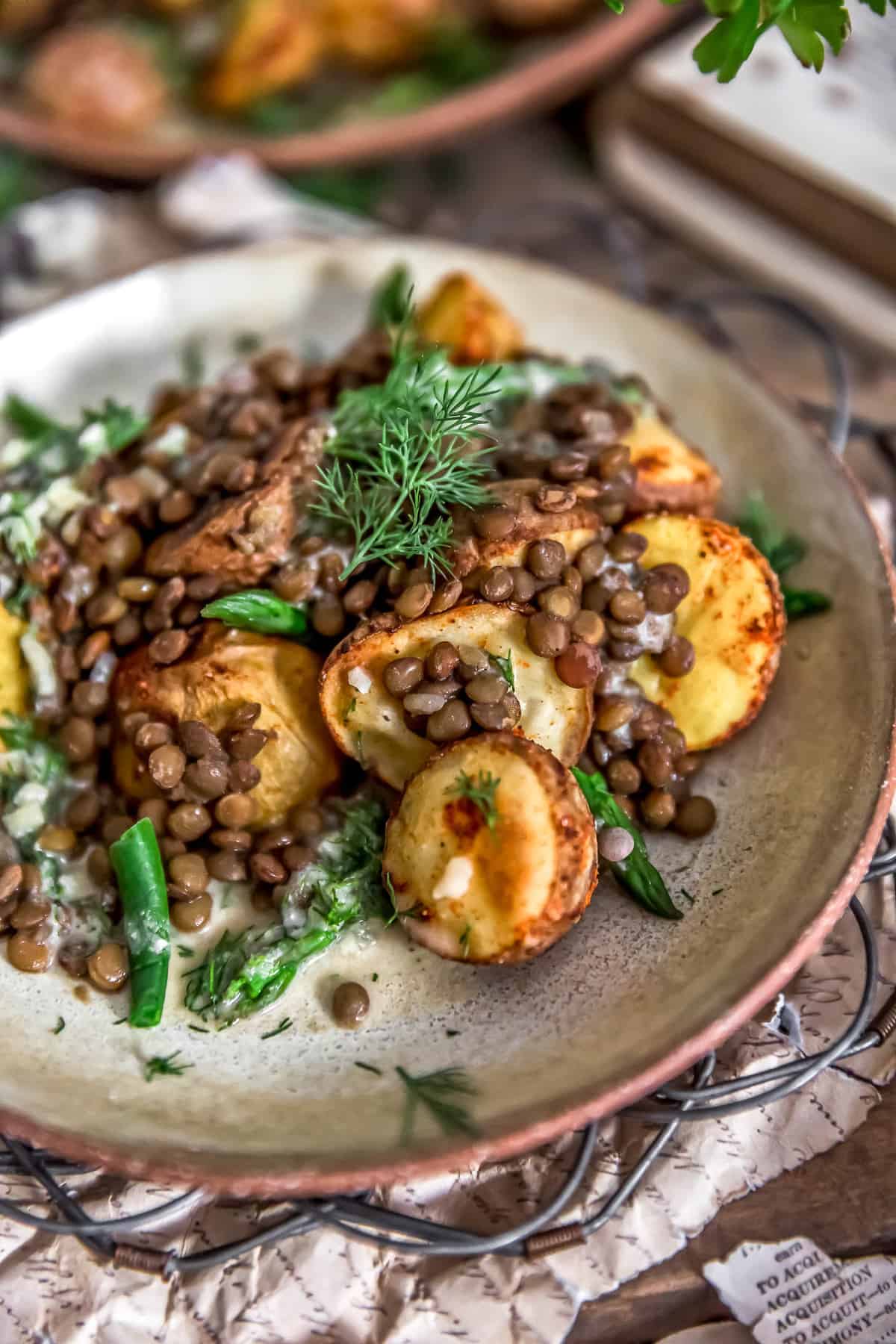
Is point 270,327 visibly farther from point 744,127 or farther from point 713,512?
point 744,127

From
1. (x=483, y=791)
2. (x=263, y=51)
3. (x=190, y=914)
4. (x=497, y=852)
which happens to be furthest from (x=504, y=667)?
(x=263, y=51)

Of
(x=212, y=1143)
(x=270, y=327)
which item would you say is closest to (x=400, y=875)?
(x=212, y=1143)

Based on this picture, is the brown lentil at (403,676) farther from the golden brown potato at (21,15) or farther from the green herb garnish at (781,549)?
the golden brown potato at (21,15)

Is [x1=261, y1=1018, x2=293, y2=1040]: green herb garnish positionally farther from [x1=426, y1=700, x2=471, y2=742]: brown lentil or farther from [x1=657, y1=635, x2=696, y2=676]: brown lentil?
[x1=657, y1=635, x2=696, y2=676]: brown lentil

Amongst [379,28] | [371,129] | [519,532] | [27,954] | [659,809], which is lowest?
[27,954]

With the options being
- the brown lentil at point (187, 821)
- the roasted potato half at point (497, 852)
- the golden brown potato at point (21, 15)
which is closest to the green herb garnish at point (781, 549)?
the roasted potato half at point (497, 852)

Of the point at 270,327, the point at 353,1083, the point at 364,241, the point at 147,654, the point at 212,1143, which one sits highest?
the point at 364,241

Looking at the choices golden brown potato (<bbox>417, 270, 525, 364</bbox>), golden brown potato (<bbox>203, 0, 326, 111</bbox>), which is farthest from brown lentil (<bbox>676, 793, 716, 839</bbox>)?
golden brown potato (<bbox>203, 0, 326, 111</bbox>)

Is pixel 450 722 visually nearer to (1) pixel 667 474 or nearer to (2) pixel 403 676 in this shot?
(2) pixel 403 676
